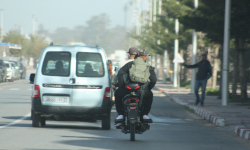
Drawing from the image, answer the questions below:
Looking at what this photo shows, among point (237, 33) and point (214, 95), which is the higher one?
point (237, 33)

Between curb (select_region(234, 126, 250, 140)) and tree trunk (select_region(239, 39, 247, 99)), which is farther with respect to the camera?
tree trunk (select_region(239, 39, 247, 99))

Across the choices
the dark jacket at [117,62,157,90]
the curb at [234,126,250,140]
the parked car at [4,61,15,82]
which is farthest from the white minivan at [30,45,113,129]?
the parked car at [4,61,15,82]

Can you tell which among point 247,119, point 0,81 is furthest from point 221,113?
point 0,81

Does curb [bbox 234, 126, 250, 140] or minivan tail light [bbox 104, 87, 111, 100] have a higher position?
minivan tail light [bbox 104, 87, 111, 100]

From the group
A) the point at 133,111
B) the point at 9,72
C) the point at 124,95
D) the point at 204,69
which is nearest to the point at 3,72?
the point at 9,72

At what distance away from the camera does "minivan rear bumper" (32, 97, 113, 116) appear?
12289mm

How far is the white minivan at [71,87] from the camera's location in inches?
486

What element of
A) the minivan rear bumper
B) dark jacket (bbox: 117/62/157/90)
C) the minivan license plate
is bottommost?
the minivan rear bumper

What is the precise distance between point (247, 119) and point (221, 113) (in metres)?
1.87

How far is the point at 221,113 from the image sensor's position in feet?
56.6

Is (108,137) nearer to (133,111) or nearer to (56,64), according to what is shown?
(133,111)

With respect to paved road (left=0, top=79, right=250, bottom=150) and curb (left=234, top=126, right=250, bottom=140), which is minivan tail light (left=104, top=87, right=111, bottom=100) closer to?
paved road (left=0, top=79, right=250, bottom=150)

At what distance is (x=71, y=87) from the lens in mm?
12398

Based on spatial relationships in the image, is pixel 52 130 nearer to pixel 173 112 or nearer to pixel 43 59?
pixel 43 59
